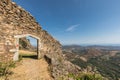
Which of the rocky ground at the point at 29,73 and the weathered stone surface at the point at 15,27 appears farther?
the weathered stone surface at the point at 15,27

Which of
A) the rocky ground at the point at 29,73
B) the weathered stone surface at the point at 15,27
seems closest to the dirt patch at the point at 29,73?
the rocky ground at the point at 29,73

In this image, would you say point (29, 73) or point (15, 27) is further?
point (15, 27)

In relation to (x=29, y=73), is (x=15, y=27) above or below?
above

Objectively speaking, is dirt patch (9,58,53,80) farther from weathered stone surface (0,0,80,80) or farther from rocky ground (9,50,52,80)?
weathered stone surface (0,0,80,80)

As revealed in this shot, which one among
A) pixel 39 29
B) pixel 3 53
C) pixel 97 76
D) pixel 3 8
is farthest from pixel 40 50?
pixel 97 76

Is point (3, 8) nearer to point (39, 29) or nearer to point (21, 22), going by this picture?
point (21, 22)

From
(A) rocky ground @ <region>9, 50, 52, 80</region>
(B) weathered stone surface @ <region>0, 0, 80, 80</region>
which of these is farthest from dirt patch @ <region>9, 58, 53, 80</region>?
(B) weathered stone surface @ <region>0, 0, 80, 80</region>

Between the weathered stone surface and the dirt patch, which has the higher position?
Answer: the weathered stone surface

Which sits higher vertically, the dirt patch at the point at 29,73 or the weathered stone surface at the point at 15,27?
the weathered stone surface at the point at 15,27

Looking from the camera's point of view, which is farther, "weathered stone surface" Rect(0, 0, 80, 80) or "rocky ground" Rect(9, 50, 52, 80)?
"weathered stone surface" Rect(0, 0, 80, 80)

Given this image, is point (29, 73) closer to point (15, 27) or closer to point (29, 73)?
point (29, 73)

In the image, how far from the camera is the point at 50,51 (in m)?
16.6

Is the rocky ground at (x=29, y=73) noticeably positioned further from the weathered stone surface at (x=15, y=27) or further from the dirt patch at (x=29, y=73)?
the weathered stone surface at (x=15, y=27)

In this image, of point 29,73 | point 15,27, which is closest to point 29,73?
point 29,73
